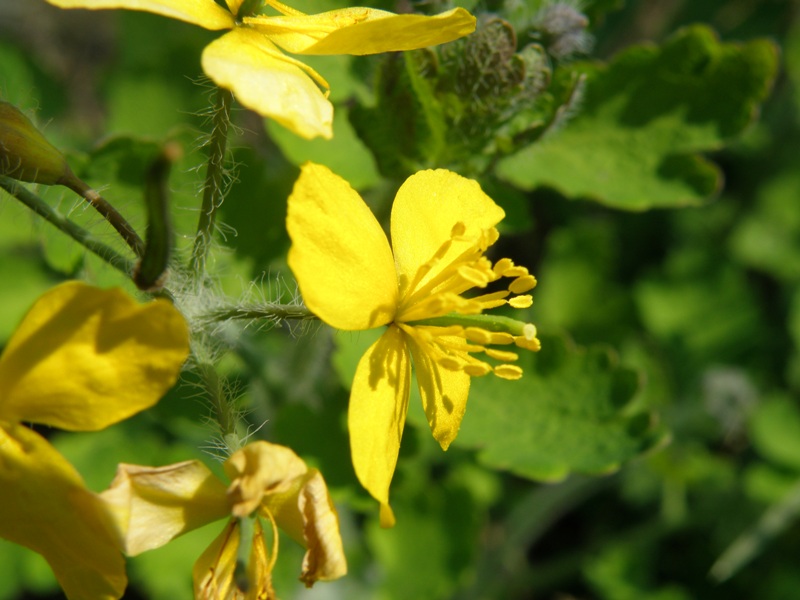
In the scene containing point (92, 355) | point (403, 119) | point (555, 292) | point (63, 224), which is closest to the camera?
point (92, 355)

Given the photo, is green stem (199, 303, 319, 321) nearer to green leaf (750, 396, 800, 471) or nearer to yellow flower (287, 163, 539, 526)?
yellow flower (287, 163, 539, 526)

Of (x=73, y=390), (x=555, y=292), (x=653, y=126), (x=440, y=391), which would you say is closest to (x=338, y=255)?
(x=440, y=391)

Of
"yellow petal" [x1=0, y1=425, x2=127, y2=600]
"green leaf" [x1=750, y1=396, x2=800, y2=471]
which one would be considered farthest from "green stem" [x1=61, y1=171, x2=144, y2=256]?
"green leaf" [x1=750, y1=396, x2=800, y2=471]

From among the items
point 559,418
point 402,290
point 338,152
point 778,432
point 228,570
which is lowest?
point 778,432

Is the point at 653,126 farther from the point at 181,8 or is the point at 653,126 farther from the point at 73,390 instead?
the point at 73,390

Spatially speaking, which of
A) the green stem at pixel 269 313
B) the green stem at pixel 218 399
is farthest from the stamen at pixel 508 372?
the green stem at pixel 218 399

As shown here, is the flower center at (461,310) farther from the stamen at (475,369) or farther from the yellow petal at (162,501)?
the yellow petal at (162,501)
